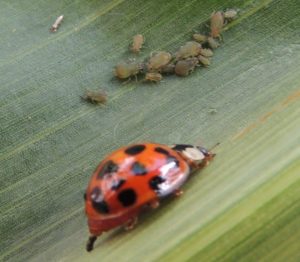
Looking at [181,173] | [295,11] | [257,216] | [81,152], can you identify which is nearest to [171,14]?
[295,11]

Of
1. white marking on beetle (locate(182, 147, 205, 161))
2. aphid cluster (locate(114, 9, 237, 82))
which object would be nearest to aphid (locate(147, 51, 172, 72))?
aphid cluster (locate(114, 9, 237, 82))

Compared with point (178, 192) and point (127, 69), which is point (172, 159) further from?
point (127, 69)

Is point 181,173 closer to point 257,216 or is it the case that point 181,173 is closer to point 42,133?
point 257,216

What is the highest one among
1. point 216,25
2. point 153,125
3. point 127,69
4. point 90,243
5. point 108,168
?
point 216,25

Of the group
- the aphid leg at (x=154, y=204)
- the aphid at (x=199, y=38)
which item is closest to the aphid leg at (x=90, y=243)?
the aphid leg at (x=154, y=204)

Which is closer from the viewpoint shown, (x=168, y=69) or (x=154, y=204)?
(x=154, y=204)

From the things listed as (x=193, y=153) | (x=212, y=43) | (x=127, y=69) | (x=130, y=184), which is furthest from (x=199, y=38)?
(x=130, y=184)

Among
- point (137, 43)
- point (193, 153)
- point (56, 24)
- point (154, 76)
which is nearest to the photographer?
point (193, 153)

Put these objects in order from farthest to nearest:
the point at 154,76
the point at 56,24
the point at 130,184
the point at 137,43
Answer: the point at 56,24 → the point at 137,43 → the point at 154,76 → the point at 130,184
